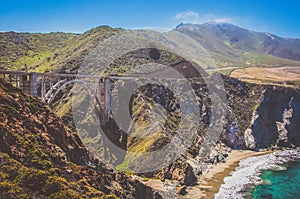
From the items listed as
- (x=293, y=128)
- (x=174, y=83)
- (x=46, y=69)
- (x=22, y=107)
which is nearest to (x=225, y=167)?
(x=174, y=83)

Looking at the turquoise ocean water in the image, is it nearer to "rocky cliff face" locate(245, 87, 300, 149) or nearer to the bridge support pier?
"rocky cliff face" locate(245, 87, 300, 149)

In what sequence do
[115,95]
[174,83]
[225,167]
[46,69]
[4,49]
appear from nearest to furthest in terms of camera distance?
[225,167] < [115,95] < [174,83] < [46,69] < [4,49]

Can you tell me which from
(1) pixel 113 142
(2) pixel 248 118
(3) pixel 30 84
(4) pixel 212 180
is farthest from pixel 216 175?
(2) pixel 248 118

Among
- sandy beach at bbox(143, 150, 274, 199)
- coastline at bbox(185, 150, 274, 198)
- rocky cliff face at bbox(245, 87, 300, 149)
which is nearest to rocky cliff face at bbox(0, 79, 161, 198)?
sandy beach at bbox(143, 150, 274, 199)

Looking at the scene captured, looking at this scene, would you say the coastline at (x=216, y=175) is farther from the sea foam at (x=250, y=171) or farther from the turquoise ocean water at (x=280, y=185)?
the turquoise ocean water at (x=280, y=185)

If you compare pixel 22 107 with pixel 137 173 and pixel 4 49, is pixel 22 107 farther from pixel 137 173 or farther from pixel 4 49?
pixel 4 49

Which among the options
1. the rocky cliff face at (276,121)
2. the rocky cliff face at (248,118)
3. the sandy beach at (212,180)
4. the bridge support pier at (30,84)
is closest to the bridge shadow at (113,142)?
the rocky cliff face at (248,118)
